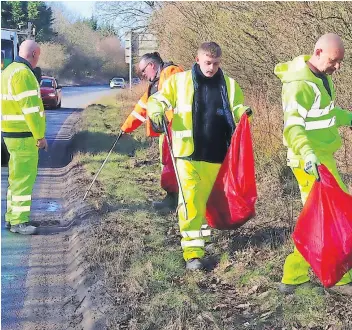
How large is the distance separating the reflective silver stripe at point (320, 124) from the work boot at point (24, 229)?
134 inches

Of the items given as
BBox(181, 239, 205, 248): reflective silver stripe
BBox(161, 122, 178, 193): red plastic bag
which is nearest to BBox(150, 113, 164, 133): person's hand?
BBox(181, 239, 205, 248): reflective silver stripe

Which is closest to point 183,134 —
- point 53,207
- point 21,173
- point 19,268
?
point 19,268

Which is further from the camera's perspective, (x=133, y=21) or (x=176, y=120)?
(x=133, y=21)

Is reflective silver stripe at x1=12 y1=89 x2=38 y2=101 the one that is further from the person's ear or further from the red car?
the red car

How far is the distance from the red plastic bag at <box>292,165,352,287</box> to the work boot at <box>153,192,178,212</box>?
130 inches

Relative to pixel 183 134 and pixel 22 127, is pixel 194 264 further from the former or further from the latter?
pixel 22 127

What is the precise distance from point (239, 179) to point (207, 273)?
0.82 m

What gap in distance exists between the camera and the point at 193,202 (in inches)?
200

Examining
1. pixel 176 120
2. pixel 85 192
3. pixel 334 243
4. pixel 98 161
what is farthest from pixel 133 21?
pixel 334 243

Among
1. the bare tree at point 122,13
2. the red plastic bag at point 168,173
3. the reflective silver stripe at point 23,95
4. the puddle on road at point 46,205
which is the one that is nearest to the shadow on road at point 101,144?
the puddle on road at point 46,205

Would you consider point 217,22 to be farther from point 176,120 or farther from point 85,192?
point 176,120

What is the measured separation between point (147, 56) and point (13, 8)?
136ft

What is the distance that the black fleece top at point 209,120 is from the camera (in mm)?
5043

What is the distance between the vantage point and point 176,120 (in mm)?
5129
